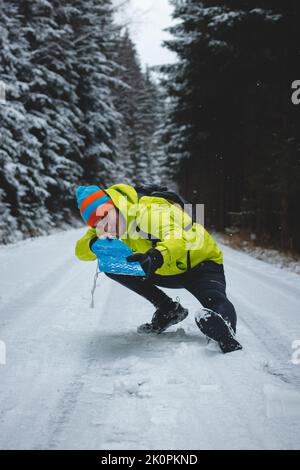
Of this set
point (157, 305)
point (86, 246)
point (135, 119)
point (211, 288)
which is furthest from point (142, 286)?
point (135, 119)

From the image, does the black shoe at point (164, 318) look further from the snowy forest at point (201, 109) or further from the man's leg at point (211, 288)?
the snowy forest at point (201, 109)

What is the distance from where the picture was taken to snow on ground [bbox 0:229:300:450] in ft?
6.04

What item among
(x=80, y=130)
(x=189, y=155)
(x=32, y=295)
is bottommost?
(x=32, y=295)

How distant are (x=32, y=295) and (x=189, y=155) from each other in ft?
48.6

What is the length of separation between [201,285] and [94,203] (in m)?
1.04

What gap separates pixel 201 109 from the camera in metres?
16.9

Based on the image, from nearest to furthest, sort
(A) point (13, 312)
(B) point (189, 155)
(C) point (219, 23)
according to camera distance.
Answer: (A) point (13, 312), (C) point (219, 23), (B) point (189, 155)

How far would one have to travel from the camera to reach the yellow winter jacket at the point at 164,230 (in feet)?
9.43

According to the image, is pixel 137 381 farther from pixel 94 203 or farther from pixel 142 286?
pixel 94 203

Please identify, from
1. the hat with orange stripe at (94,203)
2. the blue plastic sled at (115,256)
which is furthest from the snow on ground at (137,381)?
the hat with orange stripe at (94,203)

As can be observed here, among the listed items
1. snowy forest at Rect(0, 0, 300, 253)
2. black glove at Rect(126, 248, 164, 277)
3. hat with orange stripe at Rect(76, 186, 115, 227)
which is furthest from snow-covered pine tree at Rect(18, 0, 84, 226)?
black glove at Rect(126, 248, 164, 277)

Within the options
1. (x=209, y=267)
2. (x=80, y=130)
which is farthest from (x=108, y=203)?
(x=80, y=130)
